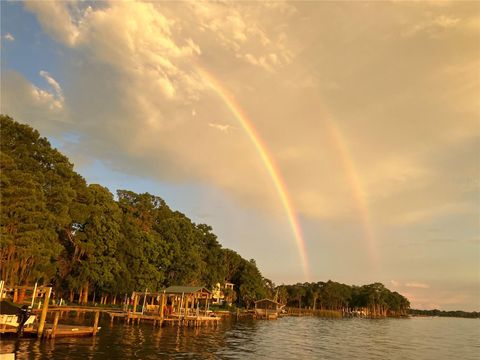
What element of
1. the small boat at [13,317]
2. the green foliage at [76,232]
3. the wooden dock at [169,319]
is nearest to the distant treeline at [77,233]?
the green foliage at [76,232]

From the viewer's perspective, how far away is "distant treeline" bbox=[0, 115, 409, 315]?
46.5 meters

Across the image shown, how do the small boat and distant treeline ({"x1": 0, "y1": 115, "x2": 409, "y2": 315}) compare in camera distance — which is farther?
distant treeline ({"x1": 0, "y1": 115, "x2": 409, "y2": 315})

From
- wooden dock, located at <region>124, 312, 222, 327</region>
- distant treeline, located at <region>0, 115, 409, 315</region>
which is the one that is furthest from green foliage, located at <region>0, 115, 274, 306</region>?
wooden dock, located at <region>124, 312, 222, 327</region>

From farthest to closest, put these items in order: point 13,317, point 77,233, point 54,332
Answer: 1. point 77,233
2. point 54,332
3. point 13,317

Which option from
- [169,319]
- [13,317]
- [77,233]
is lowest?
[13,317]

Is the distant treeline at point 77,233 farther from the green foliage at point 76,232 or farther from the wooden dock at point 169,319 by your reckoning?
the wooden dock at point 169,319

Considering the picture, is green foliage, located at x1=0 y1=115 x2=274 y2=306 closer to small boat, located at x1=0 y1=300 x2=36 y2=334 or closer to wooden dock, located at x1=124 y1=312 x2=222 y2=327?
wooden dock, located at x1=124 y1=312 x2=222 y2=327

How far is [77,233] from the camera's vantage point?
205ft

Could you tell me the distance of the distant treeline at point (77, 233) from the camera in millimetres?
46469

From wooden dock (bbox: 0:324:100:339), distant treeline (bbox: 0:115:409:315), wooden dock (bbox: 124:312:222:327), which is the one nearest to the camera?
wooden dock (bbox: 0:324:100:339)

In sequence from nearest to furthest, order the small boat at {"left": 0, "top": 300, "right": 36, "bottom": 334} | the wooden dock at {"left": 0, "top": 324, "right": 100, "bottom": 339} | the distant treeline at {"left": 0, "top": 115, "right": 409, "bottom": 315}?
1. the small boat at {"left": 0, "top": 300, "right": 36, "bottom": 334}
2. the wooden dock at {"left": 0, "top": 324, "right": 100, "bottom": 339}
3. the distant treeline at {"left": 0, "top": 115, "right": 409, "bottom": 315}

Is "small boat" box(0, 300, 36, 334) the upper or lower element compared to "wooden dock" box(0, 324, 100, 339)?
upper

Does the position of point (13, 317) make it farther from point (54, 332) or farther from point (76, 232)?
point (76, 232)

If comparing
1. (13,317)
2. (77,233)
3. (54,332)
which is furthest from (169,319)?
(13,317)
